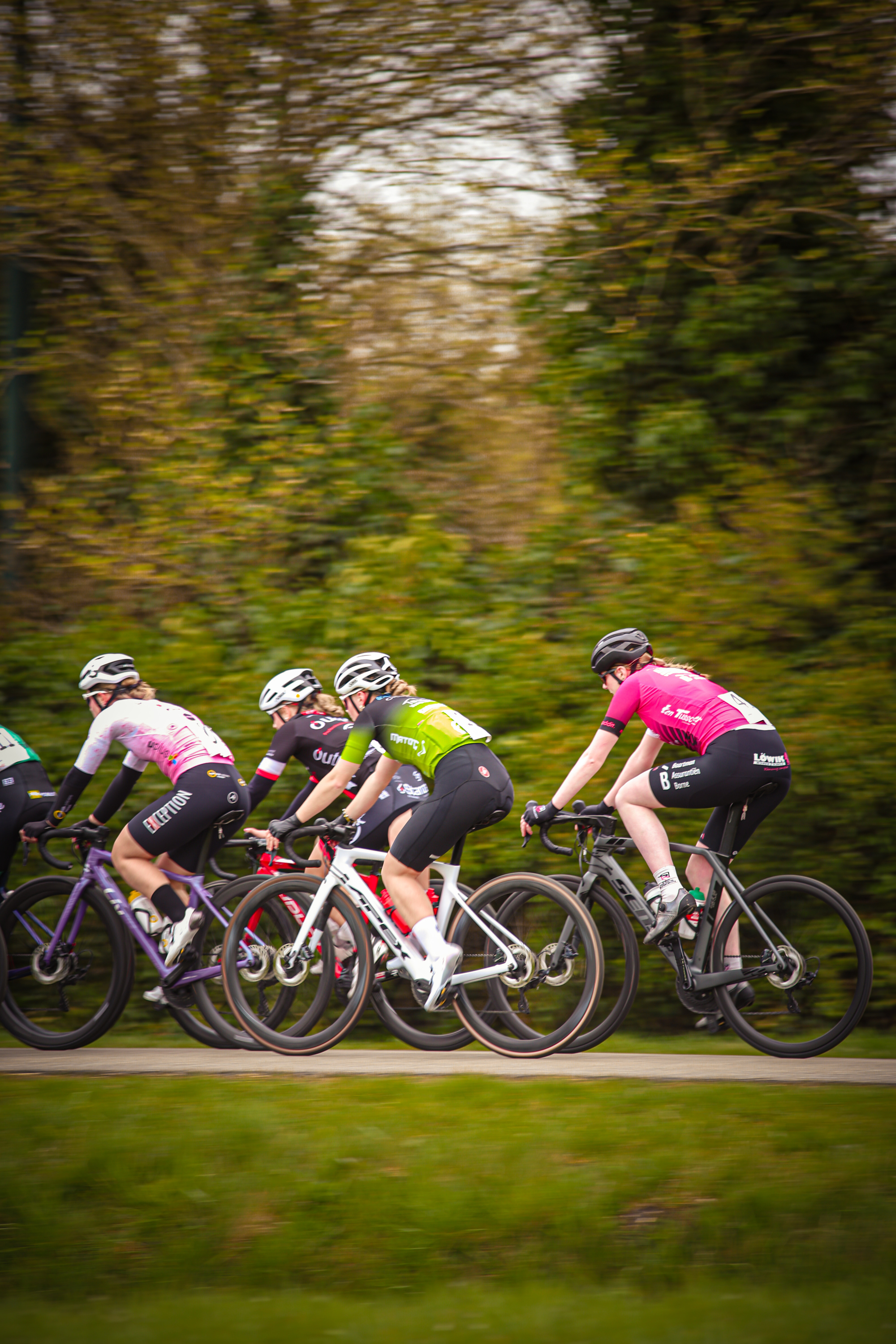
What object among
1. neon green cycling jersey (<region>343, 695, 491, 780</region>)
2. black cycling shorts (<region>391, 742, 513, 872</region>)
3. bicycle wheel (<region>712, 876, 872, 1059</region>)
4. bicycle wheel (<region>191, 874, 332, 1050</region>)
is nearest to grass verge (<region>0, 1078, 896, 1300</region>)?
bicycle wheel (<region>712, 876, 872, 1059</region>)

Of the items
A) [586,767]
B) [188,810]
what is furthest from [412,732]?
[188,810]

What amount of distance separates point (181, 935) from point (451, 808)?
1.83 metres

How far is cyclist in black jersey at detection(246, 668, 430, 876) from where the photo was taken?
24.4ft

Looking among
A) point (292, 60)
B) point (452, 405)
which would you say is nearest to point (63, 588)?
point (452, 405)

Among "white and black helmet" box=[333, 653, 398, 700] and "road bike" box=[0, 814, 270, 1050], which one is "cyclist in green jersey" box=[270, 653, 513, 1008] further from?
"road bike" box=[0, 814, 270, 1050]

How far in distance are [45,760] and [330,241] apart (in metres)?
5.77

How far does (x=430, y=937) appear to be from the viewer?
634 centimetres

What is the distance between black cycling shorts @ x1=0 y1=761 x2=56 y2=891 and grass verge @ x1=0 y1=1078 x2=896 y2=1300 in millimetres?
2409

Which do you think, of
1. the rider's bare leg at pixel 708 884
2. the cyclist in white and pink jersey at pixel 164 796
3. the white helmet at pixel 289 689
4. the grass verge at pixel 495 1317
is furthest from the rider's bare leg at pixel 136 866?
the rider's bare leg at pixel 708 884

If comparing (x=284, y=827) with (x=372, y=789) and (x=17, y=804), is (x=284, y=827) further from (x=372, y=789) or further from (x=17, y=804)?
(x=17, y=804)

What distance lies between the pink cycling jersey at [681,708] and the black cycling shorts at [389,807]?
144 centimetres

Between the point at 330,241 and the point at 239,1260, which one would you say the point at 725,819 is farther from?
the point at 330,241

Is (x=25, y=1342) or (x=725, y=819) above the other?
(x=725, y=819)

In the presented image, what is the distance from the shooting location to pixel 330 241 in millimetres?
11812
